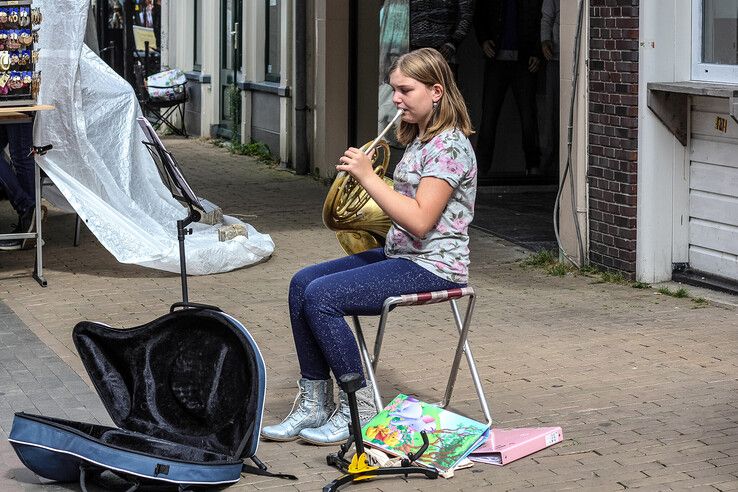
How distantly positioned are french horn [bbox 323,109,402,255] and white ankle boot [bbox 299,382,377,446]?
27.7 inches

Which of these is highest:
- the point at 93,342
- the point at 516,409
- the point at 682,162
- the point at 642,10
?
the point at 642,10

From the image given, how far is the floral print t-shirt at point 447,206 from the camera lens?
207 inches

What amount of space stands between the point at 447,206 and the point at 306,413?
103 cm

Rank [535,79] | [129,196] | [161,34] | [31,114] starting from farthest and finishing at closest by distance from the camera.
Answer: [161,34], [535,79], [129,196], [31,114]

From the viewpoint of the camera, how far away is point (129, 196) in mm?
9734

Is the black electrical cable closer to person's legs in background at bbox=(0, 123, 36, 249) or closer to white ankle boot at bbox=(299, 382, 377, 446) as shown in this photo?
person's legs in background at bbox=(0, 123, 36, 249)

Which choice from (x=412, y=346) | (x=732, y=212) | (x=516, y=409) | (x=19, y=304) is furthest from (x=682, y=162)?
(x=19, y=304)

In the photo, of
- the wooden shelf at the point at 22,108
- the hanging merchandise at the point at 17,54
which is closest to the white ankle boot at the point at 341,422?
the wooden shelf at the point at 22,108

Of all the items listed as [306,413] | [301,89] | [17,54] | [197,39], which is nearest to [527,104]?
[301,89]

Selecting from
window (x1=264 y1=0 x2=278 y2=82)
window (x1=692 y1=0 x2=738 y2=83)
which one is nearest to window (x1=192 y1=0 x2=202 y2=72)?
window (x1=264 y1=0 x2=278 y2=82)

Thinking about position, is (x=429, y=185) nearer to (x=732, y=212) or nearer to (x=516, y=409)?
(x=516, y=409)

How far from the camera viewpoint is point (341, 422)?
5430 millimetres

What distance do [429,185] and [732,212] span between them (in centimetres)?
354

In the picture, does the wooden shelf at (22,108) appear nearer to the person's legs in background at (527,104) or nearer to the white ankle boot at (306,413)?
the white ankle boot at (306,413)
